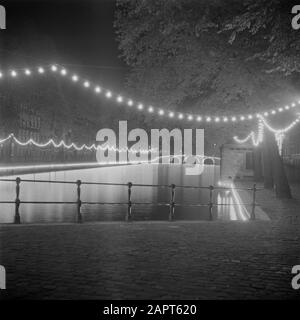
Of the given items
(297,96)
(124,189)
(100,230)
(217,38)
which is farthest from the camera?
(124,189)

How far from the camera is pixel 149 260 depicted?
7293 millimetres

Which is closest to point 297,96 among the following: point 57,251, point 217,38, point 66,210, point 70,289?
point 217,38

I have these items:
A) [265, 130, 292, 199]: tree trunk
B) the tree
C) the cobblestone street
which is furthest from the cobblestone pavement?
[265, 130, 292, 199]: tree trunk

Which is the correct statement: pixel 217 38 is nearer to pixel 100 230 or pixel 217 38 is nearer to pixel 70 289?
pixel 100 230

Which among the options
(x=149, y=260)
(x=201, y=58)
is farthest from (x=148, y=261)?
(x=201, y=58)

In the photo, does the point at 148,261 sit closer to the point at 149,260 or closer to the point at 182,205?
the point at 149,260

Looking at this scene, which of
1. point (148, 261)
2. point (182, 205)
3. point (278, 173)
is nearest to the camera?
point (148, 261)

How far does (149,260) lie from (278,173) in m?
13.5

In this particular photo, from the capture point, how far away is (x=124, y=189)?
2498 centimetres

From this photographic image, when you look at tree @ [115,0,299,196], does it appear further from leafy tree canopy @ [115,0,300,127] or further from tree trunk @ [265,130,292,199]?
tree trunk @ [265,130,292,199]

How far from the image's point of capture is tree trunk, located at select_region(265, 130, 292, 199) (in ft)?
63.3

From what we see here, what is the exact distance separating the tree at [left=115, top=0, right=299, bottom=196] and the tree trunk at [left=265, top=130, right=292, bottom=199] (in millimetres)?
2368

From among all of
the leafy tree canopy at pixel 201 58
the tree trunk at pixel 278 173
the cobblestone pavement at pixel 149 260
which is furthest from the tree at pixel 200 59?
the cobblestone pavement at pixel 149 260

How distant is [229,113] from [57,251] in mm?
13149
